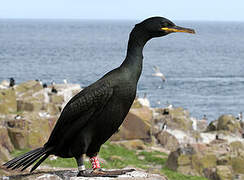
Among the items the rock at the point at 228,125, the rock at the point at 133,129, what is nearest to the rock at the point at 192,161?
the rock at the point at 133,129

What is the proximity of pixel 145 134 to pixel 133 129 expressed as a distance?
72 centimetres

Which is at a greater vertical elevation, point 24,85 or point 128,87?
point 128,87

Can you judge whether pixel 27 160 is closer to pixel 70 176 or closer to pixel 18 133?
pixel 70 176

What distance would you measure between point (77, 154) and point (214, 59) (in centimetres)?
7191

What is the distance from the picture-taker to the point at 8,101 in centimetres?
1838

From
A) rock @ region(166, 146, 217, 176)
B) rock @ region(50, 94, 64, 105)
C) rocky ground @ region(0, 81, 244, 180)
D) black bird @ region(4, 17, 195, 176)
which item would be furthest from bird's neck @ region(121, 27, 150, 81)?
rock @ region(50, 94, 64, 105)

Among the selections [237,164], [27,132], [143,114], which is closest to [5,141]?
[27,132]

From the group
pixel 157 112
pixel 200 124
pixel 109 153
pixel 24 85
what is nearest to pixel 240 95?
pixel 200 124

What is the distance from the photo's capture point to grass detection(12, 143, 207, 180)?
1351 cm

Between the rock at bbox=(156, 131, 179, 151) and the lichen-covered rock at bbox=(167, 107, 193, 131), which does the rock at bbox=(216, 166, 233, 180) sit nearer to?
the rock at bbox=(156, 131, 179, 151)

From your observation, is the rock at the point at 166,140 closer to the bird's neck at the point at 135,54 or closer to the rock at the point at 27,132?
the rock at the point at 27,132

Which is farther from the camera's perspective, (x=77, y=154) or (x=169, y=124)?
(x=169, y=124)

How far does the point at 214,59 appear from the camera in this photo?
7569 centimetres

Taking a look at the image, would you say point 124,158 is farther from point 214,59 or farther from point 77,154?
point 214,59
